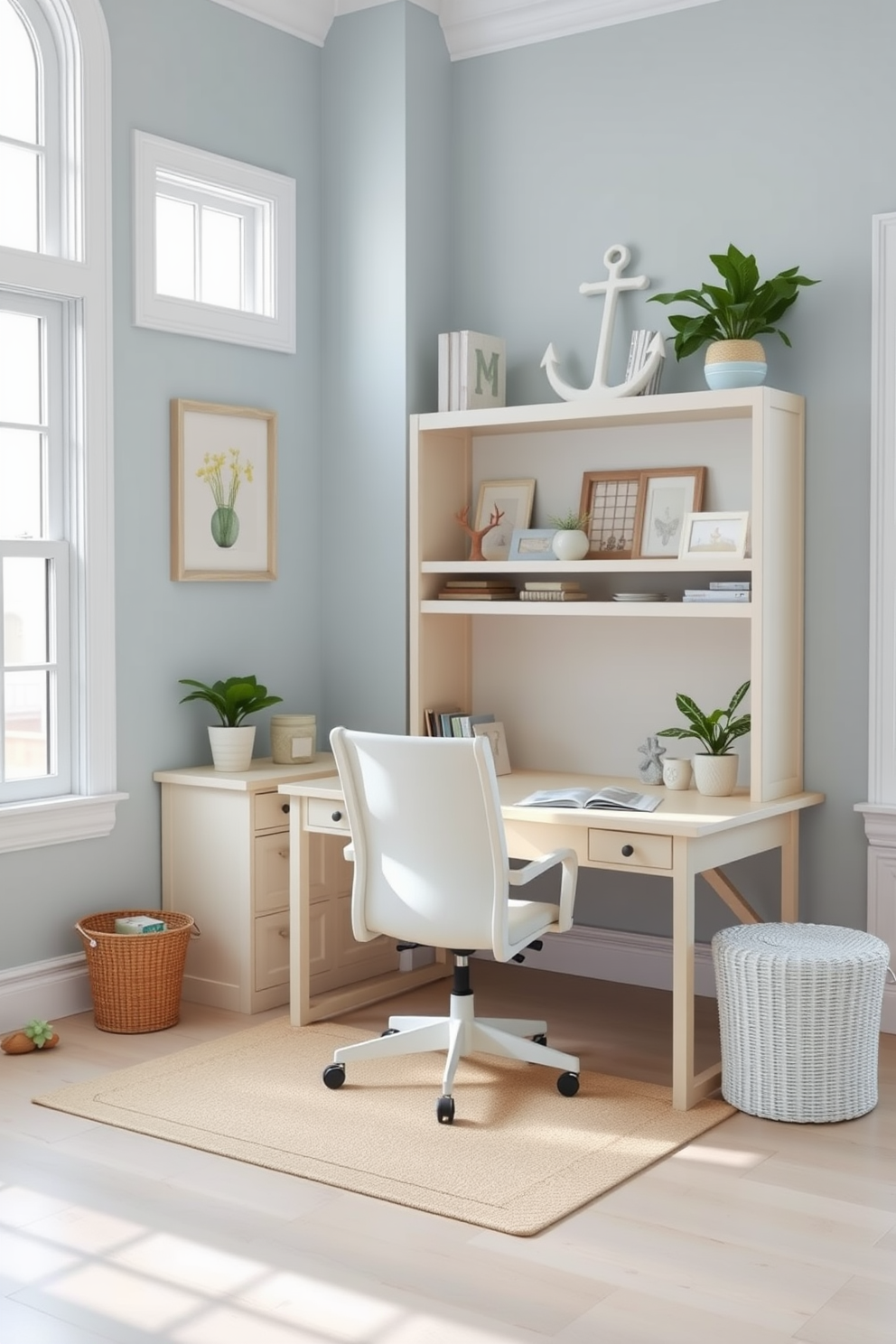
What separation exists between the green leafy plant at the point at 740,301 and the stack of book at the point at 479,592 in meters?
0.95

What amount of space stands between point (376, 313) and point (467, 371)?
0.43 meters

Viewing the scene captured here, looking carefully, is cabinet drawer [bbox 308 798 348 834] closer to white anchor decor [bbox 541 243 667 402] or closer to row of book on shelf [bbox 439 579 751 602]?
row of book on shelf [bbox 439 579 751 602]

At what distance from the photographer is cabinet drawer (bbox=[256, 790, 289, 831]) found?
423 centimetres

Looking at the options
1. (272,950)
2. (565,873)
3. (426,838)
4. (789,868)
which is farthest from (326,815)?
(789,868)

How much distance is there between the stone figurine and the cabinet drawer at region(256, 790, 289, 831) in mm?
1059

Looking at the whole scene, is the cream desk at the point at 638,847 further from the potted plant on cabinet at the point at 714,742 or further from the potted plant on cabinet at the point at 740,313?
the potted plant on cabinet at the point at 740,313

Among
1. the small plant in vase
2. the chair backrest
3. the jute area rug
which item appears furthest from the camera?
the small plant in vase

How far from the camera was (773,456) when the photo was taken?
3941mm

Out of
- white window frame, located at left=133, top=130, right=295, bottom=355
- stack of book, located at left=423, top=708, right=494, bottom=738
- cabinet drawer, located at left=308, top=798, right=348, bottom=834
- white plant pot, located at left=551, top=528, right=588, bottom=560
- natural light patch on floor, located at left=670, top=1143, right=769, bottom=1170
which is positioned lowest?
Result: natural light patch on floor, located at left=670, top=1143, right=769, bottom=1170

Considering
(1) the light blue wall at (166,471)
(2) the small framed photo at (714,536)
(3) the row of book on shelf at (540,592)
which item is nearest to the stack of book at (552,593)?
(3) the row of book on shelf at (540,592)

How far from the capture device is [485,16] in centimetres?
473

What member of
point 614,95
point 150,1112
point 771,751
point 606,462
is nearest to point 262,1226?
point 150,1112

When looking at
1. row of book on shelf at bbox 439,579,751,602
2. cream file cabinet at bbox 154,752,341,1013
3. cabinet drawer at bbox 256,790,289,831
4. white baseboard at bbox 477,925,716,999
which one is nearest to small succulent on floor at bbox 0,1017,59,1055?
cream file cabinet at bbox 154,752,341,1013

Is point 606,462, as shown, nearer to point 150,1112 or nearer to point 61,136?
point 61,136
